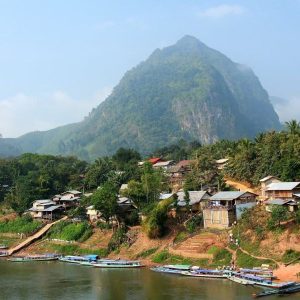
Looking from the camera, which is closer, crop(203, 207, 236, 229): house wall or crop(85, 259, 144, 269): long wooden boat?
crop(85, 259, 144, 269): long wooden boat

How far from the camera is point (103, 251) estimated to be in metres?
57.4

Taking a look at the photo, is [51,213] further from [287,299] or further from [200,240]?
[287,299]

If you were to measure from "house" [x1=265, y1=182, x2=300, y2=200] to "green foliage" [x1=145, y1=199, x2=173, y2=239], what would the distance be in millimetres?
11448

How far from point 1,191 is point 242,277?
63551 millimetres

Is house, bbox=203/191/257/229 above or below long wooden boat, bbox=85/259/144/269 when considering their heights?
above

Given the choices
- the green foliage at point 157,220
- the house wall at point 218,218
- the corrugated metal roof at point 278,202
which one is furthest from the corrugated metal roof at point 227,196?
the green foliage at point 157,220

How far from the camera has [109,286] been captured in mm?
43906

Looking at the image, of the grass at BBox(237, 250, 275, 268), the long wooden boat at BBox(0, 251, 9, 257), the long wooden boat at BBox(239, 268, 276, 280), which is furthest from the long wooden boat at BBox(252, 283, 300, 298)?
the long wooden boat at BBox(0, 251, 9, 257)

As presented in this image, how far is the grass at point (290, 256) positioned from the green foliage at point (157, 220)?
609 inches

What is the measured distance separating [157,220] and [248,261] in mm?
12789

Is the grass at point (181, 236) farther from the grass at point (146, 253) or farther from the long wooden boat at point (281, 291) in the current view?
the long wooden boat at point (281, 291)

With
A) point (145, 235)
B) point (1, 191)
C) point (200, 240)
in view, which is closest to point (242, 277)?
point (200, 240)

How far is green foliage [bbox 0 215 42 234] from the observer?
70625 mm

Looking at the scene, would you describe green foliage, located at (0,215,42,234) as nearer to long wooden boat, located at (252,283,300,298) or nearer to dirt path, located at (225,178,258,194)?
dirt path, located at (225,178,258,194)
